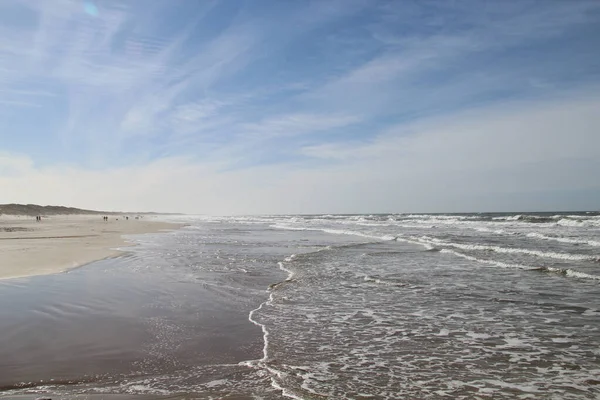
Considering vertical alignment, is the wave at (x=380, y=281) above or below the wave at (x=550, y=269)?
above

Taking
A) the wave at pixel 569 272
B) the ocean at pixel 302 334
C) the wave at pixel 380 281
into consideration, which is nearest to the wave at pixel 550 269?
the wave at pixel 569 272

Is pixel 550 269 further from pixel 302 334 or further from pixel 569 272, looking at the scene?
pixel 302 334

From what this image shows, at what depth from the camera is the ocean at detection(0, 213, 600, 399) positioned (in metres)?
4.71

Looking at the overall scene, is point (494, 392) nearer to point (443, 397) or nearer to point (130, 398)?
point (443, 397)

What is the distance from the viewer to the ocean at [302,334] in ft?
15.5

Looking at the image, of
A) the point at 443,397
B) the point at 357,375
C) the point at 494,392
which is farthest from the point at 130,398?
the point at 494,392

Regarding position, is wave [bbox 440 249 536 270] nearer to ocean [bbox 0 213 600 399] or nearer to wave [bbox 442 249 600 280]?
wave [bbox 442 249 600 280]

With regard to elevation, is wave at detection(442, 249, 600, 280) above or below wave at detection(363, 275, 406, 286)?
below

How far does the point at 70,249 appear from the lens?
19.5 m

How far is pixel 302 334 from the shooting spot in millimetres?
6871

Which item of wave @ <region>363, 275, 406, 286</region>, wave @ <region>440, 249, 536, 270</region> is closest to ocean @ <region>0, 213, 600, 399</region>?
wave @ <region>363, 275, 406, 286</region>

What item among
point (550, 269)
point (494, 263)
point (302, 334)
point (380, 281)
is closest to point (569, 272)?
point (550, 269)

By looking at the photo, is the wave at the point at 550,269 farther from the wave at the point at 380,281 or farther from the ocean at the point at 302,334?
the wave at the point at 380,281

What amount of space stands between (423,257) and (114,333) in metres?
13.7
